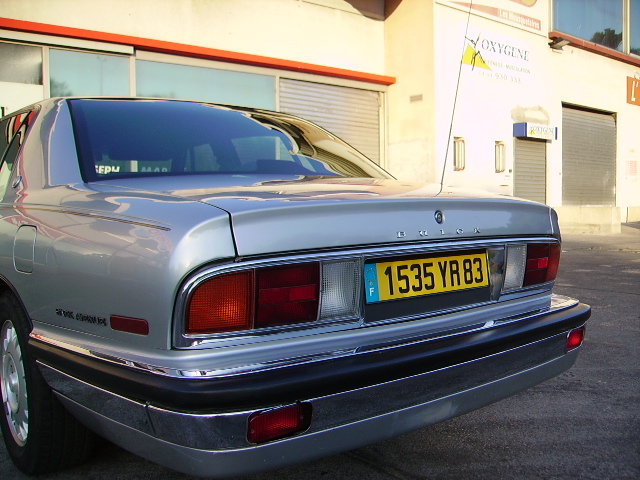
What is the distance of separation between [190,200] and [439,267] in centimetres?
Answer: 81

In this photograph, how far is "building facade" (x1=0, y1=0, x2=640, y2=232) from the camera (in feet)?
29.8

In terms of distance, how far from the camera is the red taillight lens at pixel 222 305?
1.58 metres

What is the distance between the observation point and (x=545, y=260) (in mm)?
2387

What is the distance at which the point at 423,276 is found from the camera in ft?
6.35

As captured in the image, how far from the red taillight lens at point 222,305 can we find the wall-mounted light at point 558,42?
1578cm

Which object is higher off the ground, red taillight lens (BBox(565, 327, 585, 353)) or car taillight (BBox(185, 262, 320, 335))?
car taillight (BBox(185, 262, 320, 335))

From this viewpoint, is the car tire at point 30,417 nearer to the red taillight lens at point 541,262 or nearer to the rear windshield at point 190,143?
the rear windshield at point 190,143

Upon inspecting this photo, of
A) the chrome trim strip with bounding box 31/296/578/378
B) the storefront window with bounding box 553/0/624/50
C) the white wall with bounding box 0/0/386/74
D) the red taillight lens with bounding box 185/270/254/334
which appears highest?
the storefront window with bounding box 553/0/624/50

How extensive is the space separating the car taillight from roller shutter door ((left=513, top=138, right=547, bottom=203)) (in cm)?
1380

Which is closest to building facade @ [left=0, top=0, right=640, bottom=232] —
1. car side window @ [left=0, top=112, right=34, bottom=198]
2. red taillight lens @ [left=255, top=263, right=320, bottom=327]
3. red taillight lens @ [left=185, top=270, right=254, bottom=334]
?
car side window @ [left=0, top=112, right=34, bottom=198]

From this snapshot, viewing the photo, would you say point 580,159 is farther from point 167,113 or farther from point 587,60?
point 167,113

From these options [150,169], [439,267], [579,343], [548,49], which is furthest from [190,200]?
[548,49]

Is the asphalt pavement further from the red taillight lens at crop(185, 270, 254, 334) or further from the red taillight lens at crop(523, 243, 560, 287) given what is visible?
the red taillight lens at crop(185, 270, 254, 334)

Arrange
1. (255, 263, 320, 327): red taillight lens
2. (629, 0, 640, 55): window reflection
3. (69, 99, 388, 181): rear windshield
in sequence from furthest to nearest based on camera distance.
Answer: (629, 0, 640, 55): window reflection, (69, 99, 388, 181): rear windshield, (255, 263, 320, 327): red taillight lens
